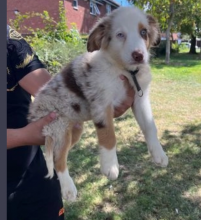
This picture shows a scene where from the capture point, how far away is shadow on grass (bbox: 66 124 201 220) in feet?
11.6

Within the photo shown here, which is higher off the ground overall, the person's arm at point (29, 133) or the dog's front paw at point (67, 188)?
the person's arm at point (29, 133)

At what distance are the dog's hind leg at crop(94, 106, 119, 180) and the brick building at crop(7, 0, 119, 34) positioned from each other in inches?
735

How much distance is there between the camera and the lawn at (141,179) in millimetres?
3551

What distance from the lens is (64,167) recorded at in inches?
84.7

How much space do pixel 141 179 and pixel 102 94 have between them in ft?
7.90

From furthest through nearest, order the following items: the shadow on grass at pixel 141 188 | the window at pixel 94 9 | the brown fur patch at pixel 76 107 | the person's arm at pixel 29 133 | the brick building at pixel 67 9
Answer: the window at pixel 94 9, the brick building at pixel 67 9, the shadow on grass at pixel 141 188, the brown fur patch at pixel 76 107, the person's arm at pixel 29 133

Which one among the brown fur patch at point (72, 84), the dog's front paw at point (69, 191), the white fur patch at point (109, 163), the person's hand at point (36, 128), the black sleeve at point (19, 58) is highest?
the black sleeve at point (19, 58)

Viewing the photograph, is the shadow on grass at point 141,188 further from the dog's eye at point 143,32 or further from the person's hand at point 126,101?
the dog's eye at point 143,32

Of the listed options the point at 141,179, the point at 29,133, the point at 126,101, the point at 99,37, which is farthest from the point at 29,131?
the point at 141,179

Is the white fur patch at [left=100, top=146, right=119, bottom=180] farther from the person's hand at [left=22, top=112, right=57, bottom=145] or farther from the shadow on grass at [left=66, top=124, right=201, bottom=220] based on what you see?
the shadow on grass at [left=66, top=124, right=201, bottom=220]

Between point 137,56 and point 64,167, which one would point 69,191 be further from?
point 137,56

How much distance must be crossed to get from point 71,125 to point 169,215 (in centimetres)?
191

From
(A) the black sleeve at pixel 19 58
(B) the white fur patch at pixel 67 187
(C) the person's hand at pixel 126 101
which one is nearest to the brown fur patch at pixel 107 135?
(C) the person's hand at pixel 126 101

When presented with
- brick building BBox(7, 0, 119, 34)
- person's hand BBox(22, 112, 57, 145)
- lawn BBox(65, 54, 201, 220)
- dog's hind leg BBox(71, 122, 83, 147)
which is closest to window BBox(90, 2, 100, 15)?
brick building BBox(7, 0, 119, 34)
